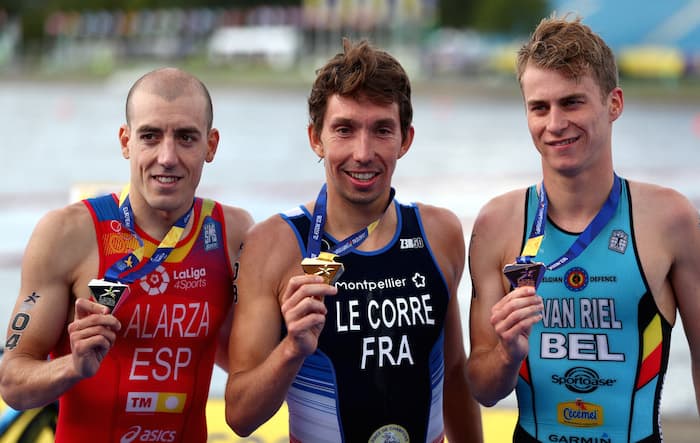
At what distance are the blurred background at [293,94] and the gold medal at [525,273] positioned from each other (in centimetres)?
226

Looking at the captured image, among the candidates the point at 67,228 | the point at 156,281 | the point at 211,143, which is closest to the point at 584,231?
the point at 211,143

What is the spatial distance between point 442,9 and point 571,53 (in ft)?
208

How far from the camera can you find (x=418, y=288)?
3.57 m

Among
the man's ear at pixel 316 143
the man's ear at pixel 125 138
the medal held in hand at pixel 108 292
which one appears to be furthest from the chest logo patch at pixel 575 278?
the man's ear at pixel 125 138

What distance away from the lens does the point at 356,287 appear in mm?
3520

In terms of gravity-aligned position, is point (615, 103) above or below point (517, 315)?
above

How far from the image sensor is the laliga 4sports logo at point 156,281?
11.9 feet

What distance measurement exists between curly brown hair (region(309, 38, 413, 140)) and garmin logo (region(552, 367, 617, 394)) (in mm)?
1075

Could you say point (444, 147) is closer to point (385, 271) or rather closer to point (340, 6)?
point (385, 271)

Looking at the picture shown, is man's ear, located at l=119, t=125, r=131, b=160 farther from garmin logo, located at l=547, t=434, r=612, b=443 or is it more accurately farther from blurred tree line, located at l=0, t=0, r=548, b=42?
blurred tree line, located at l=0, t=0, r=548, b=42

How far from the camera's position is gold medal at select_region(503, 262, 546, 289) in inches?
120

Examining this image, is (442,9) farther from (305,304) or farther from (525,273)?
(305,304)

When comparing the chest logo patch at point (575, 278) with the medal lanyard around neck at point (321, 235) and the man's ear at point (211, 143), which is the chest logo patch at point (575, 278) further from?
the man's ear at point (211, 143)

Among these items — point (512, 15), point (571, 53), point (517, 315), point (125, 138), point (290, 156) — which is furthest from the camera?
point (512, 15)
